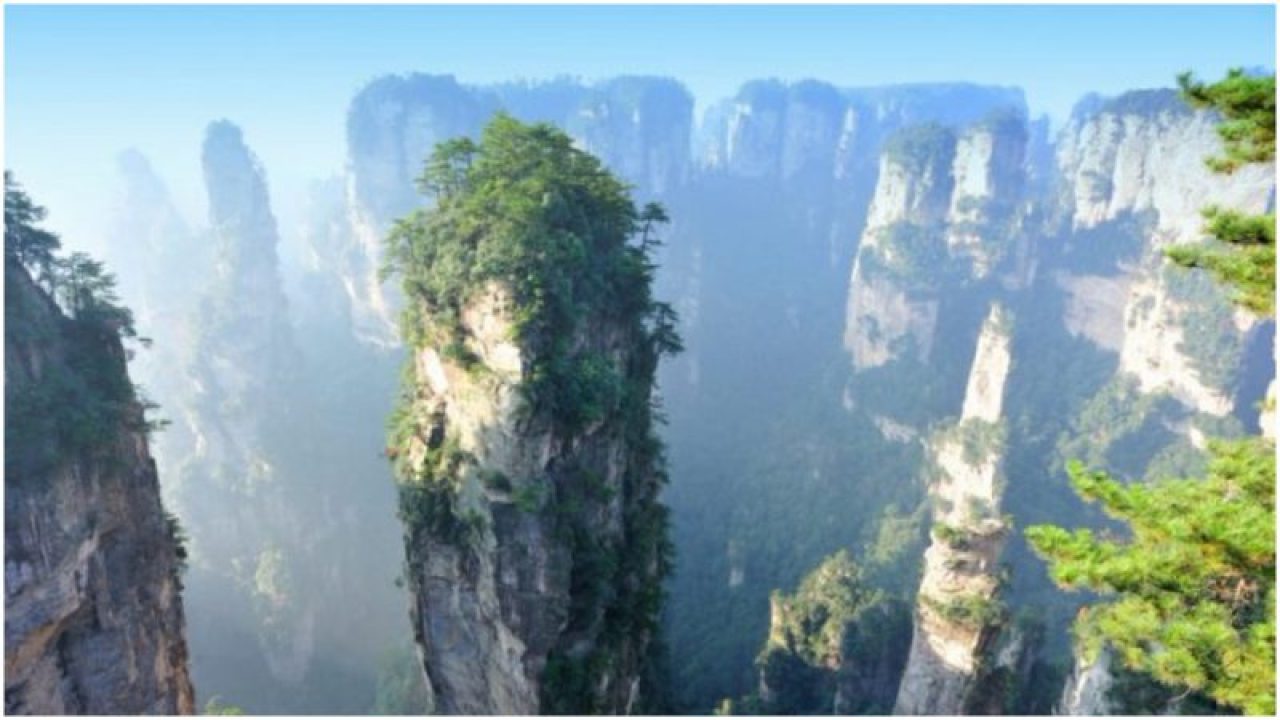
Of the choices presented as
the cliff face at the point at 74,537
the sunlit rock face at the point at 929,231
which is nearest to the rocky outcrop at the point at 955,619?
Answer: the cliff face at the point at 74,537

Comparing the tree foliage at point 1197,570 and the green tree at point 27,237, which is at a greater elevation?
the green tree at point 27,237

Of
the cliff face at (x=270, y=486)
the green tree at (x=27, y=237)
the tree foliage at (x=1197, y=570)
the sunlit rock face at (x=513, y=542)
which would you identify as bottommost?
the cliff face at (x=270, y=486)

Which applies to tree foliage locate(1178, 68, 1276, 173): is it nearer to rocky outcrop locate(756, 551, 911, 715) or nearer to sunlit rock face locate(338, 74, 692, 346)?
rocky outcrop locate(756, 551, 911, 715)

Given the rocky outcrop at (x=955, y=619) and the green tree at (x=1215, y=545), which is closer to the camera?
the green tree at (x=1215, y=545)

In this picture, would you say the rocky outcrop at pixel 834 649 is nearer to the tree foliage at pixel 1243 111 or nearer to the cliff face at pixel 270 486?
the cliff face at pixel 270 486

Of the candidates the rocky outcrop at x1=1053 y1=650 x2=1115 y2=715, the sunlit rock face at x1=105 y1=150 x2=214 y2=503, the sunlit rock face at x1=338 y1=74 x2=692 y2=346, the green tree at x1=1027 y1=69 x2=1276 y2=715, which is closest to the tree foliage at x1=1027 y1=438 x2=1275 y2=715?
the green tree at x1=1027 y1=69 x2=1276 y2=715

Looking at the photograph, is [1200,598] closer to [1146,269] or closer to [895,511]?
[895,511]
